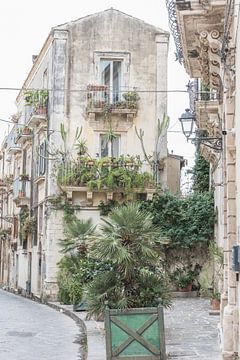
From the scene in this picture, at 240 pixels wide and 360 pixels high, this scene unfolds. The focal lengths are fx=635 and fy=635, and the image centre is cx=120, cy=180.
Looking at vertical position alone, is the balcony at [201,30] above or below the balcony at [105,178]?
above

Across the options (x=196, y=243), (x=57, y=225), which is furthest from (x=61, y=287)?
(x=196, y=243)

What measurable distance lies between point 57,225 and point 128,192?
3.10m

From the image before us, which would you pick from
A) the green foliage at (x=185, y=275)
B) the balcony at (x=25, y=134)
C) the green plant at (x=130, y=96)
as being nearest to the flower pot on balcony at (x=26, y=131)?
the balcony at (x=25, y=134)

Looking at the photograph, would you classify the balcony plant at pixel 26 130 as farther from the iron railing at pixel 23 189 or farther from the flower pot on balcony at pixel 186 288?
the flower pot on balcony at pixel 186 288

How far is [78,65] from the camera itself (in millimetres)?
25391

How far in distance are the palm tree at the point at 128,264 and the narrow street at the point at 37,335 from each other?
1.18 metres

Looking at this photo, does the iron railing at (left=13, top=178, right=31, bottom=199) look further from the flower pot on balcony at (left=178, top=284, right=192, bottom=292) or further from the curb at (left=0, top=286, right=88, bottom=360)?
the flower pot on balcony at (left=178, top=284, right=192, bottom=292)

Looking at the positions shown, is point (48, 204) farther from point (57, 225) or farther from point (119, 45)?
point (119, 45)

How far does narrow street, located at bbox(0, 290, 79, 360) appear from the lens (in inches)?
447

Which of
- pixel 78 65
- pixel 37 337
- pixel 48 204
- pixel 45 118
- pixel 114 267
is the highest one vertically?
pixel 78 65

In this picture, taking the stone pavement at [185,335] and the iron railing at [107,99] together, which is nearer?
the stone pavement at [185,335]

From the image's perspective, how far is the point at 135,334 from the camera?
9.34 meters

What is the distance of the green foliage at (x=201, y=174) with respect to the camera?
1033 inches

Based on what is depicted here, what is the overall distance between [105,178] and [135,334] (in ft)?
49.0
